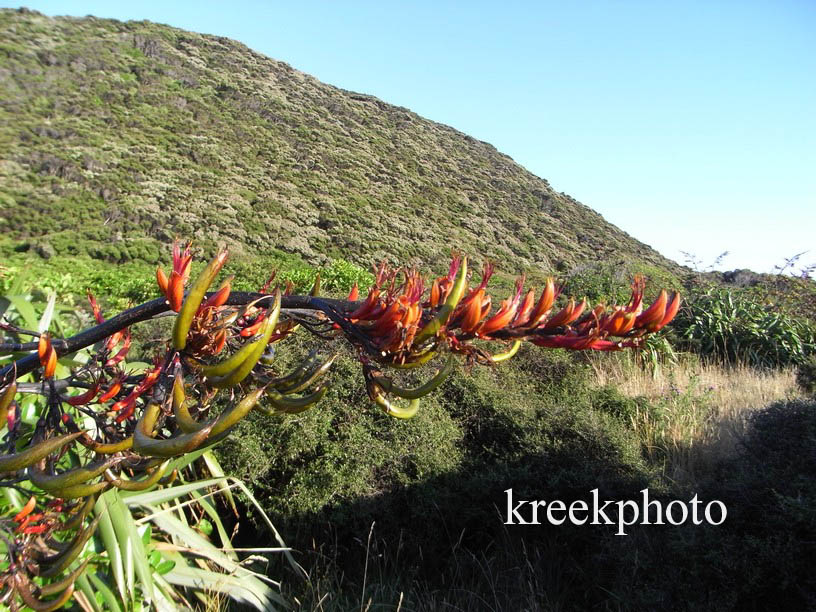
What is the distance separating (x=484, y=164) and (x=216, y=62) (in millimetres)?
18774

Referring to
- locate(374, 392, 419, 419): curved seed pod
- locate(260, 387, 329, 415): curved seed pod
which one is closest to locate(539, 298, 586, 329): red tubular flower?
locate(374, 392, 419, 419): curved seed pod

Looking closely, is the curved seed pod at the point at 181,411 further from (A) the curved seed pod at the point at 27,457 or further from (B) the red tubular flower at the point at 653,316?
(B) the red tubular flower at the point at 653,316

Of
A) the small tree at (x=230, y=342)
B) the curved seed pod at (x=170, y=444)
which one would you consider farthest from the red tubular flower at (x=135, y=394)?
the curved seed pod at (x=170, y=444)

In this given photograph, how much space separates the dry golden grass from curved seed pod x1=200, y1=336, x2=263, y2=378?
4.06 metres

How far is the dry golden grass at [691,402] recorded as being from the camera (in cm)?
448

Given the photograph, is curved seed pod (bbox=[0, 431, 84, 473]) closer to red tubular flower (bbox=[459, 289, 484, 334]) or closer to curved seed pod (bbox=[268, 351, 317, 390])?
curved seed pod (bbox=[268, 351, 317, 390])

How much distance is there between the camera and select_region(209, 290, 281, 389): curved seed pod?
2.33 feet

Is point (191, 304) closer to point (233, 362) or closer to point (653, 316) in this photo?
point (233, 362)

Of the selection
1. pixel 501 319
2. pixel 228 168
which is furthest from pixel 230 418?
pixel 228 168

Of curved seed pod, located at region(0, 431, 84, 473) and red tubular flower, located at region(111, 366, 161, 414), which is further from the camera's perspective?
red tubular flower, located at region(111, 366, 161, 414)

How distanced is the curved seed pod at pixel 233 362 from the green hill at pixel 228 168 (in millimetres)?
14737

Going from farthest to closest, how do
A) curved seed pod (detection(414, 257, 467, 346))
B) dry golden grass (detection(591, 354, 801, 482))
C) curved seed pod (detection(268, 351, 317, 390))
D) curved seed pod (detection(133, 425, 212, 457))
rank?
dry golden grass (detection(591, 354, 801, 482))
curved seed pod (detection(268, 351, 317, 390))
curved seed pod (detection(414, 257, 467, 346))
curved seed pod (detection(133, 425, 212, 457))

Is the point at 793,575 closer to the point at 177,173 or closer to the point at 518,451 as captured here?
the point at 518,451

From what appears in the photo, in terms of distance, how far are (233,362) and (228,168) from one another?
25.8 meters
